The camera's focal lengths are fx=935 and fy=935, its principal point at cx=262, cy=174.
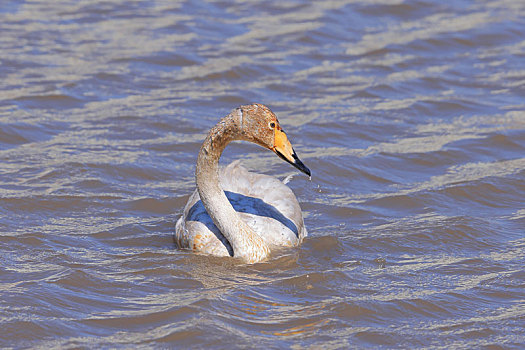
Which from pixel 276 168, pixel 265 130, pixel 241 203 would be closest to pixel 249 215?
pixel 241 203

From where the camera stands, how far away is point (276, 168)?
383 inches

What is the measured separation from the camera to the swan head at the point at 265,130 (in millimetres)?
6973

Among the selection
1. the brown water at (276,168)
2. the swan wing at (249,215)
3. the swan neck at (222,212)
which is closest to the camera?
the brown water at (276,168)

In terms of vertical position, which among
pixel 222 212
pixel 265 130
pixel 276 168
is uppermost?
pixel 265 130

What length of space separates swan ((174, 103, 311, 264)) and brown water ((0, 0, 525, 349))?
0.16 m

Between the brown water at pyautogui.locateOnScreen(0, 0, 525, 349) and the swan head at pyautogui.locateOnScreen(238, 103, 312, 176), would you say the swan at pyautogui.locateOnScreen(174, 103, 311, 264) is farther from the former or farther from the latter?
the brown water at pyautogui.locateOnScreen(0, 0, 525, 349)

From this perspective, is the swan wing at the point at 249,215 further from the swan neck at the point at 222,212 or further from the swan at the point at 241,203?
the swan neck at the point at 222,212

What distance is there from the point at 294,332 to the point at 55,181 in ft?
12.3

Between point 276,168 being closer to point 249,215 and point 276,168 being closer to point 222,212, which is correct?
point 249,215

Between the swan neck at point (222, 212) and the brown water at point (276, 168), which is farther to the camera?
the swan neck at point (222, 212)

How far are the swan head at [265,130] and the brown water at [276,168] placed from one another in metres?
0.97

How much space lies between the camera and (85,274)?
6996mm

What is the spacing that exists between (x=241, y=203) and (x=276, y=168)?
180cm

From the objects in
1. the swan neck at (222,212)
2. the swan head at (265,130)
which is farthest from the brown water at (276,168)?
the swan head at (265,130)
